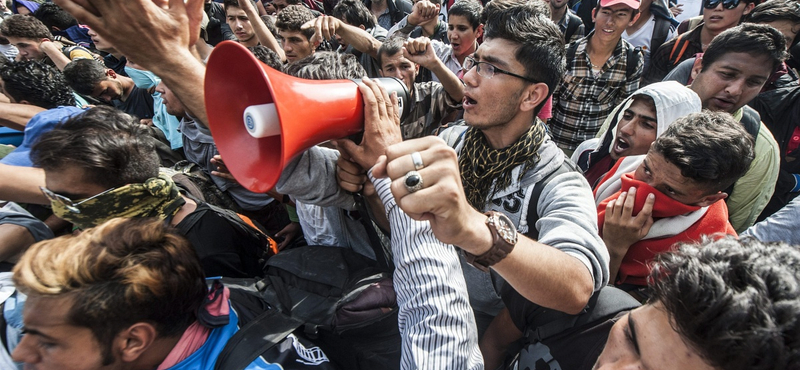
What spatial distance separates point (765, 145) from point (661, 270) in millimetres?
1942

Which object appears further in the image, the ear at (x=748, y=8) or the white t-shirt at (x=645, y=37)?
the white t-shirt at (x=645, y=37)

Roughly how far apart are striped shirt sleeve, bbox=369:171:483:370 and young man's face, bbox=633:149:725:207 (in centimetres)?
100

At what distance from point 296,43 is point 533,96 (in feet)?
9.23

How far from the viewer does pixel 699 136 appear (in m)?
1.61

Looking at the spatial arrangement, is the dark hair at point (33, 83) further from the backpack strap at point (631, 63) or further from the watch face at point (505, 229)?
the backpack strap at point (631, 63)

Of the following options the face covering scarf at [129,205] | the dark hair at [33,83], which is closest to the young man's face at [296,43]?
the dark hair at [33,83]

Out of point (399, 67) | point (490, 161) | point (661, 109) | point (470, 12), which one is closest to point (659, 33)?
point (470, 12)

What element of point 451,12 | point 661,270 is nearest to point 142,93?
point 451,12

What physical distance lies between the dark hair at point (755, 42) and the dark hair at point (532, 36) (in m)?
1.28

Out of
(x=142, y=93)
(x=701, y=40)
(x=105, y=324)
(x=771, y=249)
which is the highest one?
(x=771, y=249)

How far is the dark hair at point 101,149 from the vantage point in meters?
1.69

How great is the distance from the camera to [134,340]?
1.26 m

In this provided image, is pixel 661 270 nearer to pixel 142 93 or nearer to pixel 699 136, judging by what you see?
pixel 699 136

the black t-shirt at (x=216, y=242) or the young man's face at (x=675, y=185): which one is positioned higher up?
the young man's face at (x=675, y=185)
